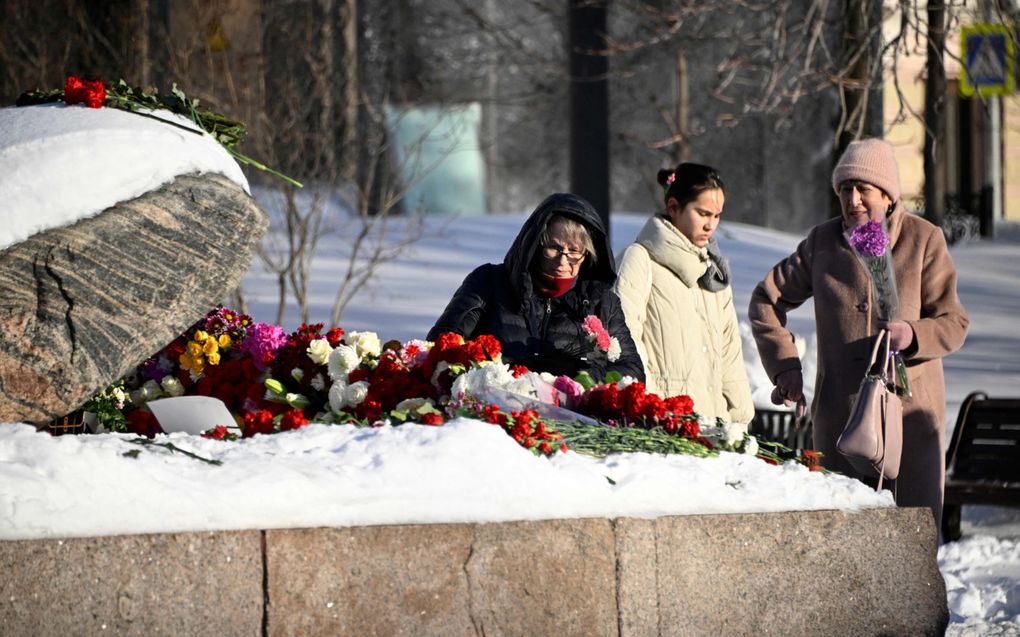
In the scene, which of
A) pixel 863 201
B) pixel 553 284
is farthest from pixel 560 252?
pixel 863 201

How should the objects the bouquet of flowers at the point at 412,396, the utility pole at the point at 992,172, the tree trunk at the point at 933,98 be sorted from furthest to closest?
the utility pole at the point at 992,172 < the tree trunk at the point at 933,98 < the bouquet of flowers at the point at 412,396

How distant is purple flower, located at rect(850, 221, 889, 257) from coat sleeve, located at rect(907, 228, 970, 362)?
0.98 ft

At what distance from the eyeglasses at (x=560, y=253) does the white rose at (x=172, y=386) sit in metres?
1.36

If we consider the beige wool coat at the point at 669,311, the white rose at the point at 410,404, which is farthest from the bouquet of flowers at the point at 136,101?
the beige wool coat at the point at 669,311

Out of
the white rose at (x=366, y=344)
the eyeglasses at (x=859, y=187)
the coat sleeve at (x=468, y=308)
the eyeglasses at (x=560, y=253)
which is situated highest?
the eyeglasses at (x=859, y=187)

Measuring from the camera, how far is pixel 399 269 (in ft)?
51.1

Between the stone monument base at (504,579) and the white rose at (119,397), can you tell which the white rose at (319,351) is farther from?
the stone monument base at (504,579)

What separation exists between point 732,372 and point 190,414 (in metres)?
2.28

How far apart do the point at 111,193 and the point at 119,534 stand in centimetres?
114

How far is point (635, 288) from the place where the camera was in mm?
5555

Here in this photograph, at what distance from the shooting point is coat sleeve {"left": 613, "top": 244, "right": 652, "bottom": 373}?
554cm

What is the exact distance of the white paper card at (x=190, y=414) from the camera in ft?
14.5

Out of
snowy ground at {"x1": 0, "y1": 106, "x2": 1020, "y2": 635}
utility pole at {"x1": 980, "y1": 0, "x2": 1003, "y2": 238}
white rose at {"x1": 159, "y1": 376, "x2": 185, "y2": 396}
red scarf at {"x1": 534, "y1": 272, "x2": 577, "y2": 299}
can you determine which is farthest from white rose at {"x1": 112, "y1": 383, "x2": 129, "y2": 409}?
utility pole at {"x1": 980, "y1": 0, "x2": 1003, "y2": 238}

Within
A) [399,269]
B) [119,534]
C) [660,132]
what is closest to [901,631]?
[119,534]
